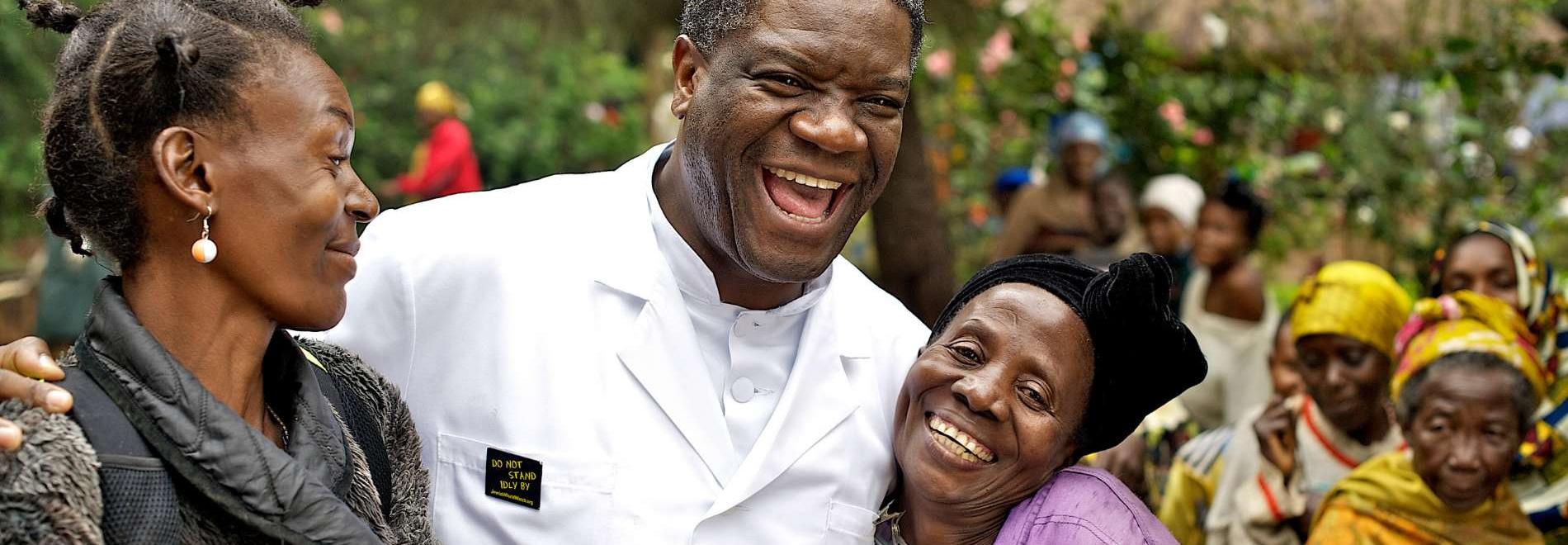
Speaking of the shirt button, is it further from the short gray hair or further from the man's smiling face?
the short gray hair

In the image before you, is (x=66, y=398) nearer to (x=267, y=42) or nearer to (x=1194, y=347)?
(x=267, y=42)

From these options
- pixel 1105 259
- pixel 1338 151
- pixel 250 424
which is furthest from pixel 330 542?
pixel 1338 151

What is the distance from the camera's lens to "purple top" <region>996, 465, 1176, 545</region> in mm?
2639

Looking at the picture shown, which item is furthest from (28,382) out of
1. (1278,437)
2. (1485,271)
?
(1485,271)

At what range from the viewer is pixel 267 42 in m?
2.04

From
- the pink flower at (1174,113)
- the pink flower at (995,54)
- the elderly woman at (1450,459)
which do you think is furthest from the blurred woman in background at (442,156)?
the elderly woman at (1450,459)

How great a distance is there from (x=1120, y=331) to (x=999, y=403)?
0.26 metres

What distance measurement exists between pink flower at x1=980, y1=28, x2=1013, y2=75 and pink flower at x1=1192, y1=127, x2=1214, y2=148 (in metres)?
1.25

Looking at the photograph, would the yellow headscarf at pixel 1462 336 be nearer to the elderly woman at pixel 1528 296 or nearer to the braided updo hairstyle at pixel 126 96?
the elderly woman at pixel 1528 296

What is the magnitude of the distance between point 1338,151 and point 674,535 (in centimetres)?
591

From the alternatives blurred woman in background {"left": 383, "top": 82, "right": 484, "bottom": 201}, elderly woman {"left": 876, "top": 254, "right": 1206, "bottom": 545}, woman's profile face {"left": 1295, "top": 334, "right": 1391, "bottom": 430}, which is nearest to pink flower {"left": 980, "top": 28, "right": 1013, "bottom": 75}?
woman's profile face {"left": 1295, "top": 334, "right": 1391, "bottom": 430}

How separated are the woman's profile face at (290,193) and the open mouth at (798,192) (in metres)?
0.79

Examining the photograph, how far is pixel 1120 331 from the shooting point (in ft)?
8.95

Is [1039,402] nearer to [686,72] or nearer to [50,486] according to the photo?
[686,72]
